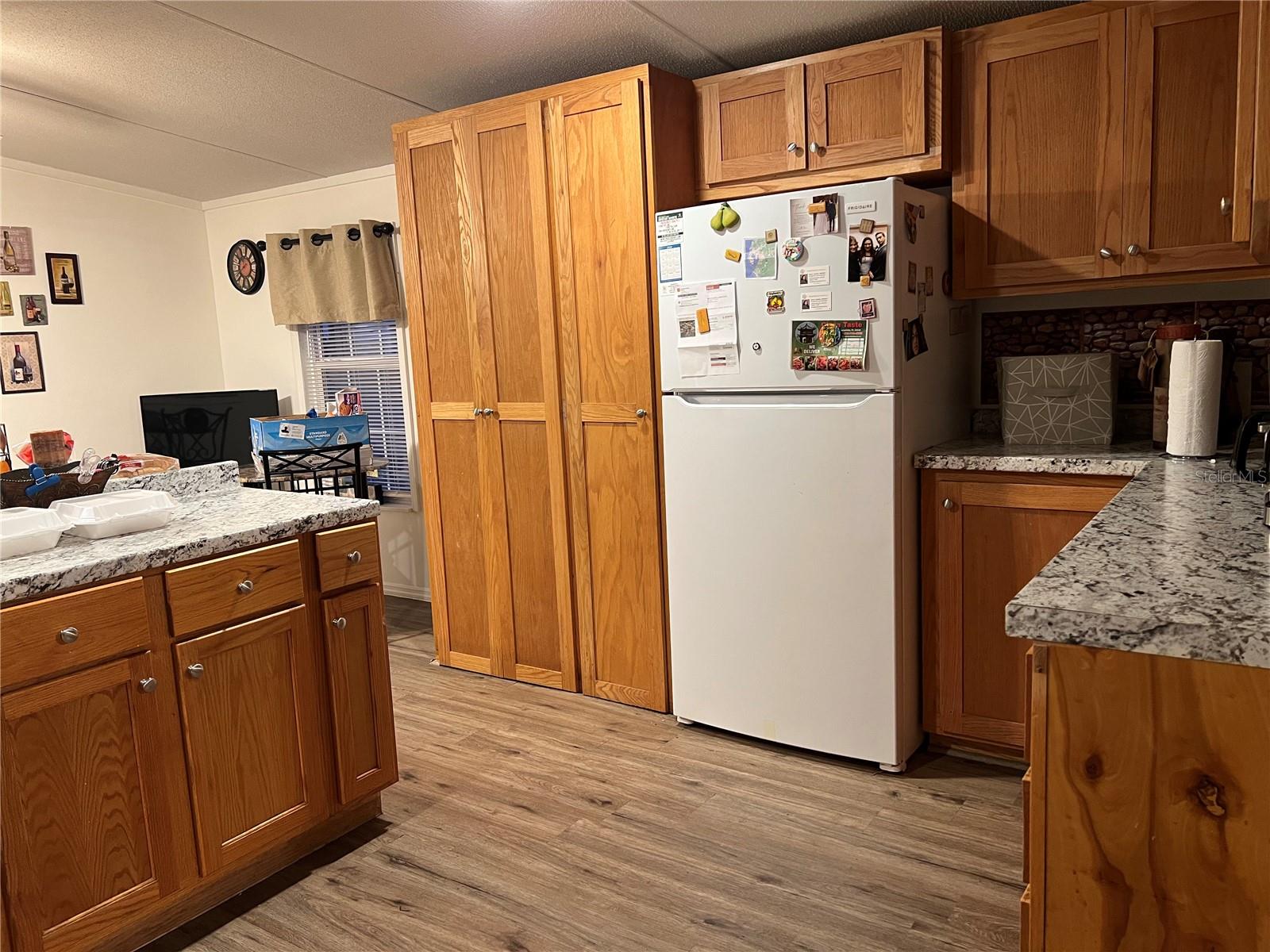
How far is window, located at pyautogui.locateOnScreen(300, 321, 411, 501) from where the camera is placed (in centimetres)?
480

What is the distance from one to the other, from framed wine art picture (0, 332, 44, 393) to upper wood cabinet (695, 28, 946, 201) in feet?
11.6

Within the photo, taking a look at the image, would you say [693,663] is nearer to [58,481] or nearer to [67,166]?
[58,481]

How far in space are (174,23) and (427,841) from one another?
2.45 metres

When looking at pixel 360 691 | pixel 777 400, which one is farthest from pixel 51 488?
pixel 777 400

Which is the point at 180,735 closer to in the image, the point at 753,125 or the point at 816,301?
the point at 816,301

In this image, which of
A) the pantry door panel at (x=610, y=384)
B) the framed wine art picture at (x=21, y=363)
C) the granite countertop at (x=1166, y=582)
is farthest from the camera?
Answer: the framed wine art picture at (x=21, y=363)

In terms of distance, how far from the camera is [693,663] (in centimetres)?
296

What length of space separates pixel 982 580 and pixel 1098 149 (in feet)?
4.04

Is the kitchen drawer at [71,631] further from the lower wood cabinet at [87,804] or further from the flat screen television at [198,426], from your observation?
the flat screen television at [198,426]

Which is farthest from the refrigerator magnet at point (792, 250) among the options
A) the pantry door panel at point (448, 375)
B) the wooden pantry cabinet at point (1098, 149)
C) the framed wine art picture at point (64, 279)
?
the framed wine art picture at point (64, 279)

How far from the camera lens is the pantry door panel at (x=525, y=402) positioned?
319 centimetres

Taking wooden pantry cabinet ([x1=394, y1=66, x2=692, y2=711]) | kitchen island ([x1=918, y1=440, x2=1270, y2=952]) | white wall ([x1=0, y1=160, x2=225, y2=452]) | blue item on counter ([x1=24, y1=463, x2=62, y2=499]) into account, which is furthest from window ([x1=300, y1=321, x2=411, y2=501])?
kitchen island ([x1=918, y1=440, x2=1270, y2=952])

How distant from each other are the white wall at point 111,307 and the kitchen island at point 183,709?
275 cm

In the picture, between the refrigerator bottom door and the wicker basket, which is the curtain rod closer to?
the refrigerator bottom door
